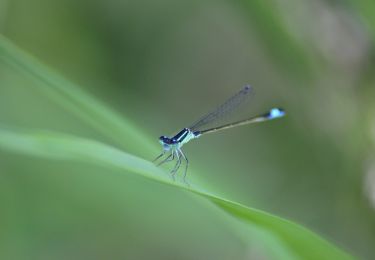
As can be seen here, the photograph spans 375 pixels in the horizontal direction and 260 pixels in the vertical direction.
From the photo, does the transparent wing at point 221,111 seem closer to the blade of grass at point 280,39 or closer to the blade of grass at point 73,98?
the blade of grass at point 280,39

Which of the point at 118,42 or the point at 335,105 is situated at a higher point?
the point at 118,42

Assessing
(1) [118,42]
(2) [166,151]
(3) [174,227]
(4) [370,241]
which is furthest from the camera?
(1) [118,42]

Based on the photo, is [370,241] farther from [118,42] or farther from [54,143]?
[54,143]

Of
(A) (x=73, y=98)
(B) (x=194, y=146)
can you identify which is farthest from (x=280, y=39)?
(A) (x=73, y=98)

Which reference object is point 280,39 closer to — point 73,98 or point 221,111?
point 221,111

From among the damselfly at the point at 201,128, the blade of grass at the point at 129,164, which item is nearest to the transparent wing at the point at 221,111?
the damselfly at the point at 201,128

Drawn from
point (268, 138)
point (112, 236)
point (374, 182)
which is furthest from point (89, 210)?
point (374, 182)
